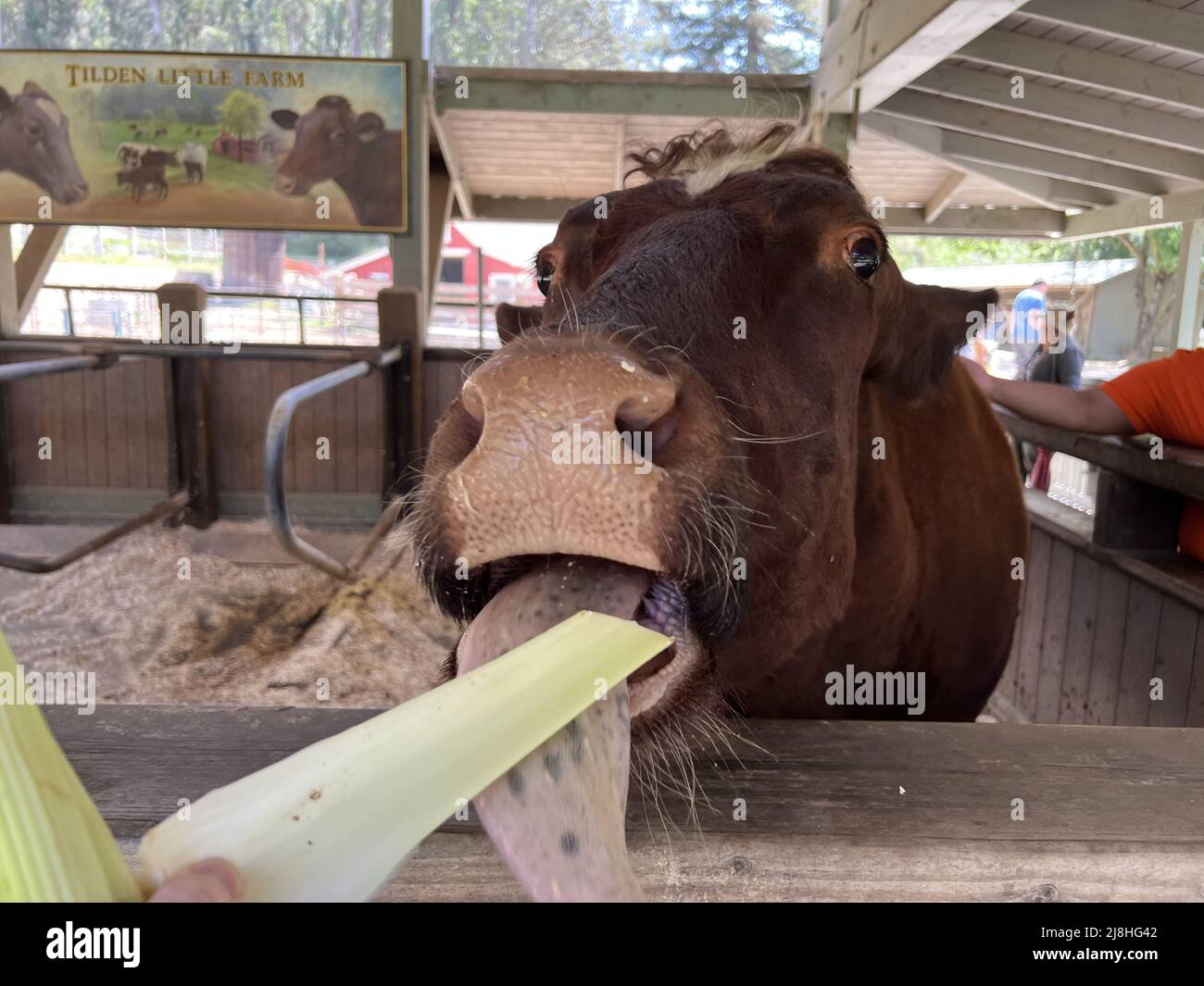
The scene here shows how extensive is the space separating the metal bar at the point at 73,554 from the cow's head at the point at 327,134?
2.95m

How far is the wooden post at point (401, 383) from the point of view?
22.9ft

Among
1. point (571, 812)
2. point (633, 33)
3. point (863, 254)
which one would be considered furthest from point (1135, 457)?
point (633, 33)

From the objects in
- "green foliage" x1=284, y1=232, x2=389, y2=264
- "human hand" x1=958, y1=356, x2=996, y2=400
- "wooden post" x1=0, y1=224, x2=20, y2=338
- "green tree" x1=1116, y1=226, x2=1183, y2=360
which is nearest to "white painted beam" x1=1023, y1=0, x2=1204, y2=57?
"human hand" x1=958, y1=356, x2=996, y2=400

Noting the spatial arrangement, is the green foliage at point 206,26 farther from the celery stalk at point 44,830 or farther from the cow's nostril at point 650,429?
the celery stalk at point 44,830

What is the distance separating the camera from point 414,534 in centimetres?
122

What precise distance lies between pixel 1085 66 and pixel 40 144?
7809 mm

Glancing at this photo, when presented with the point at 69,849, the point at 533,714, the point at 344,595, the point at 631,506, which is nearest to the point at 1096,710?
the point at 631,506

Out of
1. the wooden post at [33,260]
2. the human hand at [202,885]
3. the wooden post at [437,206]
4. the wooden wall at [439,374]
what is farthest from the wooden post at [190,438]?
the human hand at [202,885]

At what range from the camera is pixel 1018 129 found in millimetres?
6883

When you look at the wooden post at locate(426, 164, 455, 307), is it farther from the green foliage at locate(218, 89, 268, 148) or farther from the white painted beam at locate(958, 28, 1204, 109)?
the white painted beam at locate(958, 28, 1204, 109)

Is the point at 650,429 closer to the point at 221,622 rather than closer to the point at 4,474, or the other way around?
the point at 221,622

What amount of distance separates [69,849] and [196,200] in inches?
306

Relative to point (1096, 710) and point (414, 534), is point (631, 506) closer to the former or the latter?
point (414, 534)

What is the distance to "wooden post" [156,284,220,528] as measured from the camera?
7.25 metres
